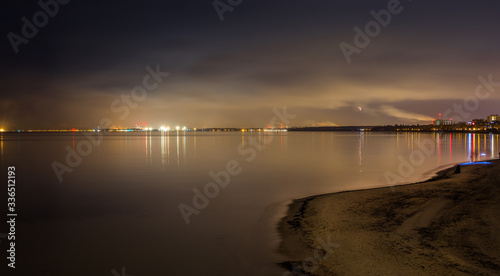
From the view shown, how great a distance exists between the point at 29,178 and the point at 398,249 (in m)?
24.5

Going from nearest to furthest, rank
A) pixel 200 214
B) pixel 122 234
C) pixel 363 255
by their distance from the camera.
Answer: pixel 363 255 → pixel 122 234 → pixel 200 214

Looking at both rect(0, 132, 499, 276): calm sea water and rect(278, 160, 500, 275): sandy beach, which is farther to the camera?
rect(0, 132, 499, 276): calm sea water

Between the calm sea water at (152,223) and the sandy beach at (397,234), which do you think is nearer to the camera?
the sandy beach at (397,234)

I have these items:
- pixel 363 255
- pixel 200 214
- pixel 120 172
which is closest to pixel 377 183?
pixel 200 214

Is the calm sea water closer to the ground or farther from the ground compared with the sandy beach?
closer to the ground

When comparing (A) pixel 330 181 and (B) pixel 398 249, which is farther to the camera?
(A) pixel 330 181

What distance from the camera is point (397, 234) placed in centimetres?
902

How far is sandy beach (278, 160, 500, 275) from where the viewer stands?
713cm

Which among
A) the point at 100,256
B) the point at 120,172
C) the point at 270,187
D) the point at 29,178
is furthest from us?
the point at 120,172

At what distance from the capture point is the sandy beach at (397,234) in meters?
7.13

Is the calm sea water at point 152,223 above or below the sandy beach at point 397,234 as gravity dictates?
below

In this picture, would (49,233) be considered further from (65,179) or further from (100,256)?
(65,179)

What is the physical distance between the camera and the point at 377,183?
792 inches

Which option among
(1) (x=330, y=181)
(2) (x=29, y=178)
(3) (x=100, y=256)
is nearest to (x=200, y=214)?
(3) (x=100, y=256)
